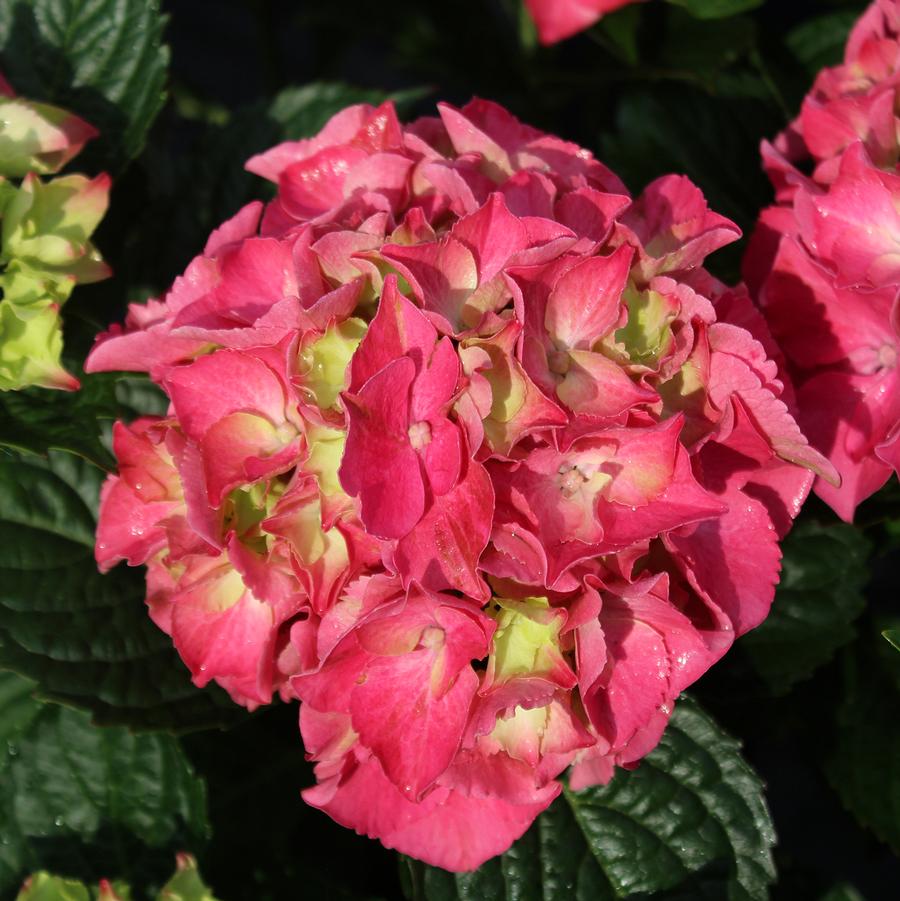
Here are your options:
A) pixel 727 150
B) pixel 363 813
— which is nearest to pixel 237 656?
pixel 363 813

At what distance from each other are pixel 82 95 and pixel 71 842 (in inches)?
24.1

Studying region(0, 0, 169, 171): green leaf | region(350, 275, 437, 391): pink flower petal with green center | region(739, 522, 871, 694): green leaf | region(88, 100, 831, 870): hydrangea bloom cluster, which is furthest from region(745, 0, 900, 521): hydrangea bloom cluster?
region(0, 0, 169, 171): green leaf

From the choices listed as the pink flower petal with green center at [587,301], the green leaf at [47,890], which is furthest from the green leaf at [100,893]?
the pink flower petal with green center at [587,301]

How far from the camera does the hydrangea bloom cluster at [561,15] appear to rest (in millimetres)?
388

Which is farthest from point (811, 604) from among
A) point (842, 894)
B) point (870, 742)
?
point (842, 894)

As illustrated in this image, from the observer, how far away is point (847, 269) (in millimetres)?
757

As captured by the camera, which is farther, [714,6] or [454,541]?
[714,6]

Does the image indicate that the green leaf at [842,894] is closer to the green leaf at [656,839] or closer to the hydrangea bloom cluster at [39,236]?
the green leaf at [656,839]

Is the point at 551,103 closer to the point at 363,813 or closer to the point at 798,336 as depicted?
the point at 798,336

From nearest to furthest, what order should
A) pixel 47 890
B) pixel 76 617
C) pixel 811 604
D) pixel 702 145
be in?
1. pixel 47 890
2. pixel 76 617
3. pixel 811 604
4. pixel 702 145

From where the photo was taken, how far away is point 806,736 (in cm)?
108

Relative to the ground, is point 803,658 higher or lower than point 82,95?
lower

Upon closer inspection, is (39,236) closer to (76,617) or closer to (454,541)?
(76,617)

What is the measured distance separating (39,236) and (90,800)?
432mm
